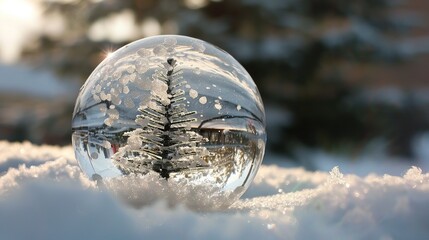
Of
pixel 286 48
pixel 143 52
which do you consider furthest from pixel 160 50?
pixel 286 48

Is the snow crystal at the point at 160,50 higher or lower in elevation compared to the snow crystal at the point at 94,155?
higher

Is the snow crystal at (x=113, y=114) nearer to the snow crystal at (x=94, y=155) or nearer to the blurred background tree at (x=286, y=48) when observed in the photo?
the snow crystal at (x=94, y=155)

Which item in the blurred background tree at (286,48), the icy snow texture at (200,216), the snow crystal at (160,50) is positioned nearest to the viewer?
the icy snow texture at (200,216)

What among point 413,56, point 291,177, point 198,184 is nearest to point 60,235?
point 198,184

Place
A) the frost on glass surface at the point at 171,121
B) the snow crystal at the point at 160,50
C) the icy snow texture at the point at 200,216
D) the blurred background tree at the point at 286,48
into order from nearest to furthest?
1. the icy snow texture at the point at 200,216
2. the frost on glass surface at the point at 171,121
3. the snow crystal at the point at 160,50
4. the blurred background tree at the point at 286,48

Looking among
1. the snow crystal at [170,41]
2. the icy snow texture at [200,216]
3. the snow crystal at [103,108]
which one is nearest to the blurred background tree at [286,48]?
the snow crystal at [170,41]

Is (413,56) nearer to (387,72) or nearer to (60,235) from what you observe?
(387,72)

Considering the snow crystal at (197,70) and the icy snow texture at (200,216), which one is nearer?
the icy snow texture at (200,216)
